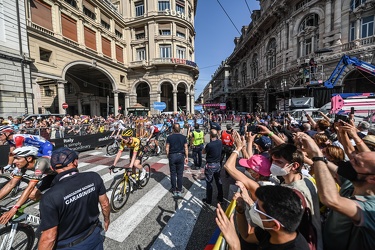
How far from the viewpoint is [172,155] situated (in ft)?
15.1

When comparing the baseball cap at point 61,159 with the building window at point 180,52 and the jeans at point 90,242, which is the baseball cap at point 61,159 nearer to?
the jeans at point 90,242

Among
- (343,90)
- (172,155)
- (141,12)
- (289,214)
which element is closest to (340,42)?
(343,90)

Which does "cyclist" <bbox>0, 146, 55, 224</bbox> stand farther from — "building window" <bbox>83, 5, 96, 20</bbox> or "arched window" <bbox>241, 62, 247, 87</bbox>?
"arched window" <bbox>241, 62, 247, 87</bbox>

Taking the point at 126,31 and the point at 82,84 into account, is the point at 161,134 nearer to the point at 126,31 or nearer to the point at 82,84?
the point at 82,84

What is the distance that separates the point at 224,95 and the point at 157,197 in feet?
199

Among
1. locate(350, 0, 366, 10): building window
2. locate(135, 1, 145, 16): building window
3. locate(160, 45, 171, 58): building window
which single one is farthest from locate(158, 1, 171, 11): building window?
locate(350, 0, 366, 10): building window

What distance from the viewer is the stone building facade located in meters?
12.6

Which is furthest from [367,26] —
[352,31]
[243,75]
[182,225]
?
[243,75]

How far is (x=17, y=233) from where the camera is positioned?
266 centimetres

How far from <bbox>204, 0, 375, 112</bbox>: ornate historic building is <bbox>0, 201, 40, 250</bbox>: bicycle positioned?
2050cm

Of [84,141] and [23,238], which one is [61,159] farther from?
[84,141]

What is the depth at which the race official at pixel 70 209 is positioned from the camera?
1.72m

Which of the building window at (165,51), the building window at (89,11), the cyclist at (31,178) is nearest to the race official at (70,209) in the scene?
the cyclist at (31,178)

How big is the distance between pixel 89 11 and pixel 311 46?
30412 millimetres
